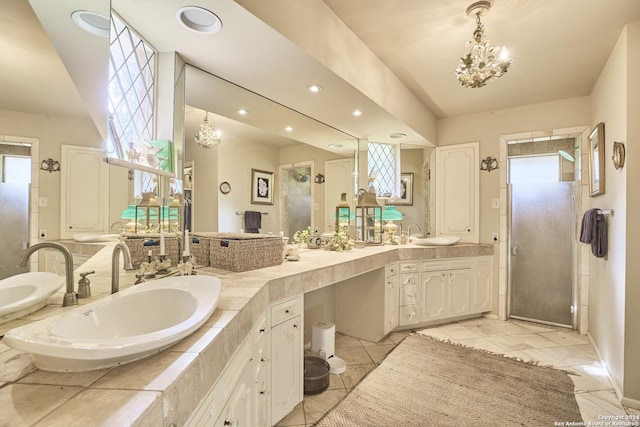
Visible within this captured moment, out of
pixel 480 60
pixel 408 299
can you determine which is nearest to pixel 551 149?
pixel 480 60

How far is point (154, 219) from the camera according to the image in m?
1.63

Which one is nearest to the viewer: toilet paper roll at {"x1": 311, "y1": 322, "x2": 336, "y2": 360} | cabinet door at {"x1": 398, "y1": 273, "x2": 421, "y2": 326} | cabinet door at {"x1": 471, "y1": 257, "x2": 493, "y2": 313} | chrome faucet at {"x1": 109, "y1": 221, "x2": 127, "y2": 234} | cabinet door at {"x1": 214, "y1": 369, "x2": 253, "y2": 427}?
cabinet door at {"x1": 214, "y1": 369, "x2": 253, "y2": 427}

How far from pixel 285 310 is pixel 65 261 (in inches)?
41.5

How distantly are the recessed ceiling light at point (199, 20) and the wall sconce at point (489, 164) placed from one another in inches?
133

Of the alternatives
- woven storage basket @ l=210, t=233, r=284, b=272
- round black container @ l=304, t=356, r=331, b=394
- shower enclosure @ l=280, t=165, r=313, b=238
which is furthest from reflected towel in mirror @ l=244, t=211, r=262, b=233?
round black container @ l=304, t=356, r=331, b=394

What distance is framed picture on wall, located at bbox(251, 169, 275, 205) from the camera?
2465 mm

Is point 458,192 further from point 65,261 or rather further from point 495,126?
point 65,261

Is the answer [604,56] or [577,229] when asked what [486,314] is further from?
[604,56]

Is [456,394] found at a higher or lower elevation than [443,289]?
lower

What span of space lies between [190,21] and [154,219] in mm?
1049

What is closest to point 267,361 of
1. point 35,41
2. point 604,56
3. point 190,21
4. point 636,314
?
point 35,41

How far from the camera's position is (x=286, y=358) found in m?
A: 1.69

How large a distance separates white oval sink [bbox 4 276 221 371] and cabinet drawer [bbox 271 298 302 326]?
0.50 meters

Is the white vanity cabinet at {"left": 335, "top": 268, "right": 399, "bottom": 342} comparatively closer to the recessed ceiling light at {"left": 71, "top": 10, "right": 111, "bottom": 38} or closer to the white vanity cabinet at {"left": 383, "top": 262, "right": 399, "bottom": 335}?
the white vanity cabinet at {"left": 383, "top": 262, "right": 399, "bottom": 335}
